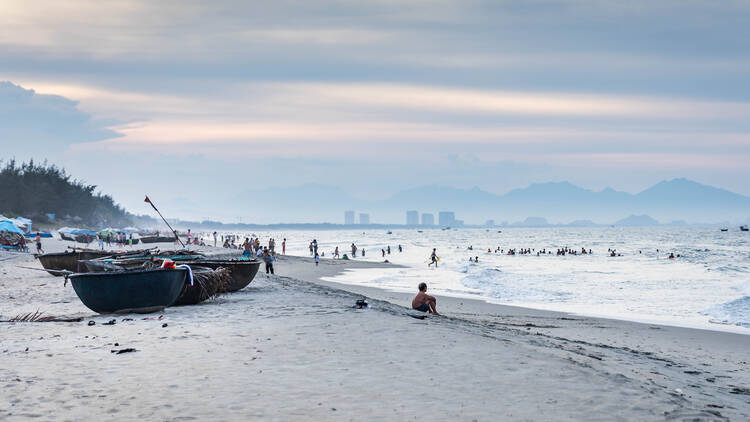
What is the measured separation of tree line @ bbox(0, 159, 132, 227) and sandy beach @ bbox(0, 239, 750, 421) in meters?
85.3

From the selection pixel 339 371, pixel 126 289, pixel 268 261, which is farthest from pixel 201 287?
pixel 268 261

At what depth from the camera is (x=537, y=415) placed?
22.0 feet

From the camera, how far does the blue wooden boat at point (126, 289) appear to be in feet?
45.9

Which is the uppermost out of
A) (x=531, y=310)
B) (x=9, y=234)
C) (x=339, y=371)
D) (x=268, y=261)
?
(x=9, y=234)

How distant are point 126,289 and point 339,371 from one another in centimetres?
760

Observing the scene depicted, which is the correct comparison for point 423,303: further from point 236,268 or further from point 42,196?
point 42,196

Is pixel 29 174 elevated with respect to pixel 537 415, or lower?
elevated

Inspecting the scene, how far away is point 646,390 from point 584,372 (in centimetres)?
92

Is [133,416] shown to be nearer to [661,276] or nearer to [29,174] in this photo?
[661,276]

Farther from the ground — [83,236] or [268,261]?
[83,236]

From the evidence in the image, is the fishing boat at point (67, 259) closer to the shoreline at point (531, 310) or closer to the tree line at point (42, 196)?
the shoreline at point (531, 310)

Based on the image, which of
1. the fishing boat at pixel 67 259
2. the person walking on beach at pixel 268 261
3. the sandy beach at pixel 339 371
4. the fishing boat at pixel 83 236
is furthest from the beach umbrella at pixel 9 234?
the sandy beach at pixel 339 371

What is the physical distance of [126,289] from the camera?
14.1 meters

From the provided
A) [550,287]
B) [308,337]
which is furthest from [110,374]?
[550,287]
